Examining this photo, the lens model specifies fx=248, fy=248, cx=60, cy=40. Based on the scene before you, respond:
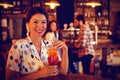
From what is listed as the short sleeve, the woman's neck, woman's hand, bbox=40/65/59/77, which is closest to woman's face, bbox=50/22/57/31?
the woman's neck

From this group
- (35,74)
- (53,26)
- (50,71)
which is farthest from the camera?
(53,26)

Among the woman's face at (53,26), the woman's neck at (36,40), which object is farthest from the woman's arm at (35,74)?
the woman's face at (53,26)

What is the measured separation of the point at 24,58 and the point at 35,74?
12 cm

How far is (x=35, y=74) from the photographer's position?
54.5 inches

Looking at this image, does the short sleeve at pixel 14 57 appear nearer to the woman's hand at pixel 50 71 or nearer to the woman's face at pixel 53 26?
the woman's hand at pixel 50 71

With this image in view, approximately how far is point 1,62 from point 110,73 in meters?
0.79

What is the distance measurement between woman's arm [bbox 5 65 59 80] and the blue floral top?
3 centimetres

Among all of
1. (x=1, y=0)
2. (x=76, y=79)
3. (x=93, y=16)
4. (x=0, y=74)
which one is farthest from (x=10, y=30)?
(x=93, y=16)

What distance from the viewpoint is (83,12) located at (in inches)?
201

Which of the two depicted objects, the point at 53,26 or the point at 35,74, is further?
the point at 53,26

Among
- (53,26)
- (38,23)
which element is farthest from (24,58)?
(53,26)

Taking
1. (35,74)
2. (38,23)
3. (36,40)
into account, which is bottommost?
(35,74)

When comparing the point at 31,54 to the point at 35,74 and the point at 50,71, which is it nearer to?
the point at 35,74

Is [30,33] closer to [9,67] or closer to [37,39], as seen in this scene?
[37,39]
